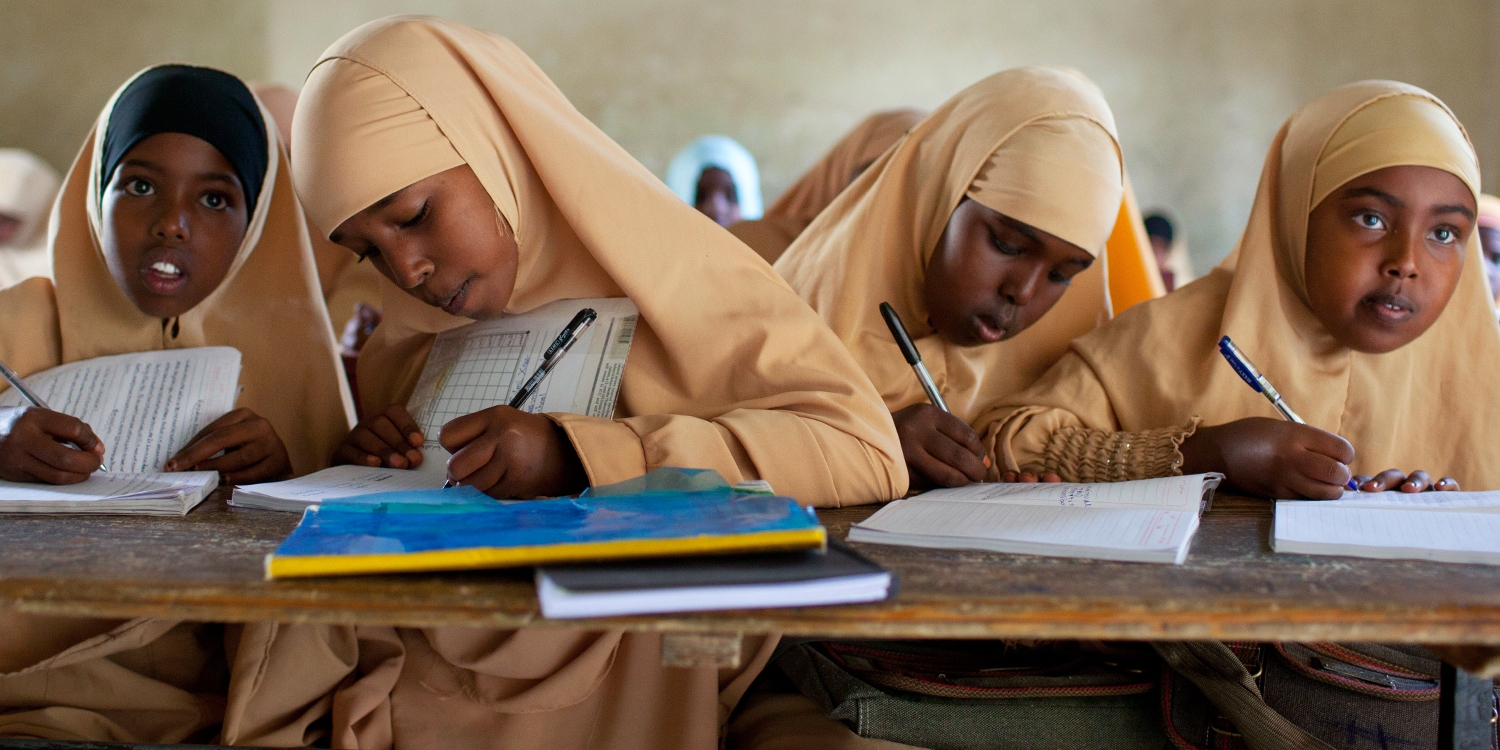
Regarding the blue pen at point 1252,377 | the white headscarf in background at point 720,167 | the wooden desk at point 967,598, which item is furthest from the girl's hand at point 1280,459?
the white headscarf in background at point 720,167

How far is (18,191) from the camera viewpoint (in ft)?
17.3

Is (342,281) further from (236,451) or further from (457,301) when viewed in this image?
(457,301)

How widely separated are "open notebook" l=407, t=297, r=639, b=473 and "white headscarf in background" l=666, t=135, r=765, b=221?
3.46 metres

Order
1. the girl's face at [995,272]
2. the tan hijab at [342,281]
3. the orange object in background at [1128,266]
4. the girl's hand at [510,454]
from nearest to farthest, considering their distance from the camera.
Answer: the girl's hand at [510,454], the girl's face at [995,272], the orange object in background at [1128,266], the tan hijab at [342,281]

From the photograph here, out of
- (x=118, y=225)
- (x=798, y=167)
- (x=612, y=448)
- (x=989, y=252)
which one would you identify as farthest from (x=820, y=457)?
(x=798, y=167)

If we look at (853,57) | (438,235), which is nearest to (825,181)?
(438,235)

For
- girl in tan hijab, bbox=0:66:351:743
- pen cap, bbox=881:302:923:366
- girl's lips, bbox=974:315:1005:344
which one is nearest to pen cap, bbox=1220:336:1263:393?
girl's lips, bbox=974:315:1005:344

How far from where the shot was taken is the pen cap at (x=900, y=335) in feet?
5.86

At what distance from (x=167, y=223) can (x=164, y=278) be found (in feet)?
0.30

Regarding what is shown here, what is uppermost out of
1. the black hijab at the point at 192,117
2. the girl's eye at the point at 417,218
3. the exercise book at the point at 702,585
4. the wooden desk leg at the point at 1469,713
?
the black hijab at the point at 192,117

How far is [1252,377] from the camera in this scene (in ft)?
5.43

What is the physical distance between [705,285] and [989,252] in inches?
24.0

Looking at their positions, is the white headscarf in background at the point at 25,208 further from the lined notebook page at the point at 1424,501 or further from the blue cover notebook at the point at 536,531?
the lined notebook page at the point at 1424,501

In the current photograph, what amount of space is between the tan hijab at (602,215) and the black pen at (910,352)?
0.33 metres
